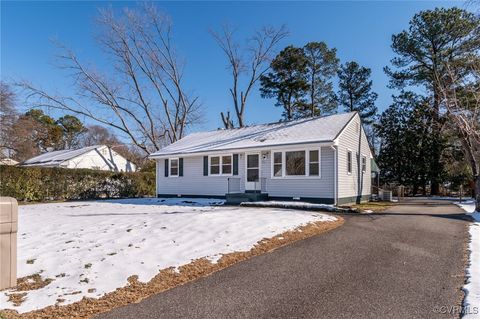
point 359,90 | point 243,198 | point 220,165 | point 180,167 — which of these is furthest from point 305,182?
point 359,90

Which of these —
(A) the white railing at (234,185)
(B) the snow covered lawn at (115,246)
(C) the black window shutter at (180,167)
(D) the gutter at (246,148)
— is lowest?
(B) the snow covered lawn at (115,246)

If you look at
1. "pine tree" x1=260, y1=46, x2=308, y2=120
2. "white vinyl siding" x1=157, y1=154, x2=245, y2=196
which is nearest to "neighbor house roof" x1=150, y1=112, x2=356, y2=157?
"white vinyl siding" x1=157, y1=154, x2=245, y2=196

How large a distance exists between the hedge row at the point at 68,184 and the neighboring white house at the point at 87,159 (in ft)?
34.0

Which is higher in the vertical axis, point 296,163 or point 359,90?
point 359,90

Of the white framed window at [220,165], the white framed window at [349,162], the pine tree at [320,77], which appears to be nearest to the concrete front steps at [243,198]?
the white framed window at [220,165]

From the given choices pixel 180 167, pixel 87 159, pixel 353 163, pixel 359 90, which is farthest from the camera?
pixel 359 90

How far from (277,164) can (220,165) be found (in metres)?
3.45

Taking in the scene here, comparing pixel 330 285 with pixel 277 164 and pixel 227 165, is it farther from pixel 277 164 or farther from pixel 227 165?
pixel 227 165

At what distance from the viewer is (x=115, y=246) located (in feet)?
18.8

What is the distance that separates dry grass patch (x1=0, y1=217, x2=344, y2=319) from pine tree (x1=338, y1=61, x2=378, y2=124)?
28940 millimetres

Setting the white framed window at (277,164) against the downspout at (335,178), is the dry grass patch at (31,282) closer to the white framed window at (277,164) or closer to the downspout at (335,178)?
the downspout at (335,178)

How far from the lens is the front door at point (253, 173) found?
15.6 metres

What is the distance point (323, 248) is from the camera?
6.07 m

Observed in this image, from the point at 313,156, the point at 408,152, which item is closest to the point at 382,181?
the point at 408,152
